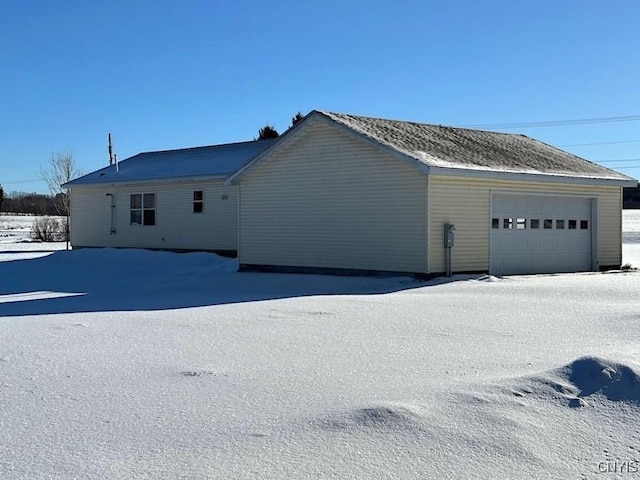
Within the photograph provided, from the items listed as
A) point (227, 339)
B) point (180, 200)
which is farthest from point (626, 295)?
point (180, 200)

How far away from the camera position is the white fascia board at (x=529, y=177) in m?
18.2

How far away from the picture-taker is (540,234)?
2134 centimetres

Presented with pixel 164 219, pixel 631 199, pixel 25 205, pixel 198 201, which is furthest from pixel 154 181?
pixel 25 205

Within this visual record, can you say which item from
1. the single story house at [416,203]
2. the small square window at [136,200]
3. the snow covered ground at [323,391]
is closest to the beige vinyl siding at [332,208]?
the single story house at [416,203]

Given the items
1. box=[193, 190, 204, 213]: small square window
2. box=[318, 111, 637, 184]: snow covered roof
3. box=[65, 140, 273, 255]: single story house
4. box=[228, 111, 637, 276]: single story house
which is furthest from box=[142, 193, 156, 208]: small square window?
box=[318, 111, 637, 184]: snow covered roof

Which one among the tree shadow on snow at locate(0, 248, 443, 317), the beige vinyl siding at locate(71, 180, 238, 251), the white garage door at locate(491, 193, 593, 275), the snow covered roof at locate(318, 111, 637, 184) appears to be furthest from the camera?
the beige vinyl siding at locate(71, 180, 238, 251)

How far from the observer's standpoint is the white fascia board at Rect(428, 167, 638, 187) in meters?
18.2

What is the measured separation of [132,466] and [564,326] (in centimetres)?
736

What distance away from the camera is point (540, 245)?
21344 millimetres

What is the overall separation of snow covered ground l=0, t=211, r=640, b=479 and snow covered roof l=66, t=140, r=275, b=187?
15.8 metres

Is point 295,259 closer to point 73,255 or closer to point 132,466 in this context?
point 73,255

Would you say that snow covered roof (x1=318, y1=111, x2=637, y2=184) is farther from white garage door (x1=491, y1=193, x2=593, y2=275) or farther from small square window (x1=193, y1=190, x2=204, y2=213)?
small square window (x1=193, y1=190, x2=204, y2=213)

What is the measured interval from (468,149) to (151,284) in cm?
880

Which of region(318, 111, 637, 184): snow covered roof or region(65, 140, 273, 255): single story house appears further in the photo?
region(65, 140, 273, 255): single story house
